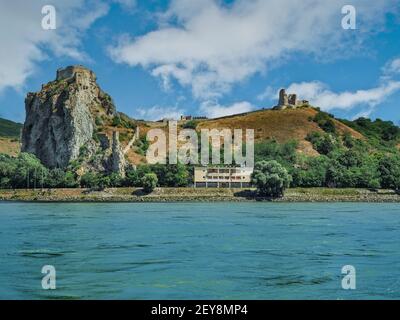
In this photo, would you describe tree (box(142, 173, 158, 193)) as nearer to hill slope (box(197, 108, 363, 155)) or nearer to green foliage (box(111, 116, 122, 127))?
green foliage (box(111, 116, 122, 127))

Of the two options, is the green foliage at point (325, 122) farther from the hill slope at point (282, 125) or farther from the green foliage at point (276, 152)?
the green foliage at point (276, 152)

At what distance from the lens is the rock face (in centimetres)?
14812

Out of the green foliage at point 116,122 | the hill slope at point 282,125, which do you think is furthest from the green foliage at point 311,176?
the green foliage at point 116,122

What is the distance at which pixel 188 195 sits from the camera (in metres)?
116

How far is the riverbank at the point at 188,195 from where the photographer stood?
4451 inches

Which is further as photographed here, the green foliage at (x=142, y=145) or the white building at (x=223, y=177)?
the green foliage at (x=142, y=145)

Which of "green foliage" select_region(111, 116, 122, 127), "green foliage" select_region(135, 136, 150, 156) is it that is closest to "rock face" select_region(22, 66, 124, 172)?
"green foliage" select_region(111, 116, 122, 127)

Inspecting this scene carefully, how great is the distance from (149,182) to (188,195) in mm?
8437

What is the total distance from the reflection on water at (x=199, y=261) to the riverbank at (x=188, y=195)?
6762 cm

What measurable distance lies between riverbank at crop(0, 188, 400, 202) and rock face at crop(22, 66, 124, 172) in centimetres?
2086

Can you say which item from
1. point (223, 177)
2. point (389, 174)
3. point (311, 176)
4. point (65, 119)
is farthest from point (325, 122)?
point (65, 119)

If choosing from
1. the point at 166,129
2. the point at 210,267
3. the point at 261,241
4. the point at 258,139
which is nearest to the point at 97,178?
the point at 166,129

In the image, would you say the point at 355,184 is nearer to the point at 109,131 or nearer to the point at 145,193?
the point at 145,193
